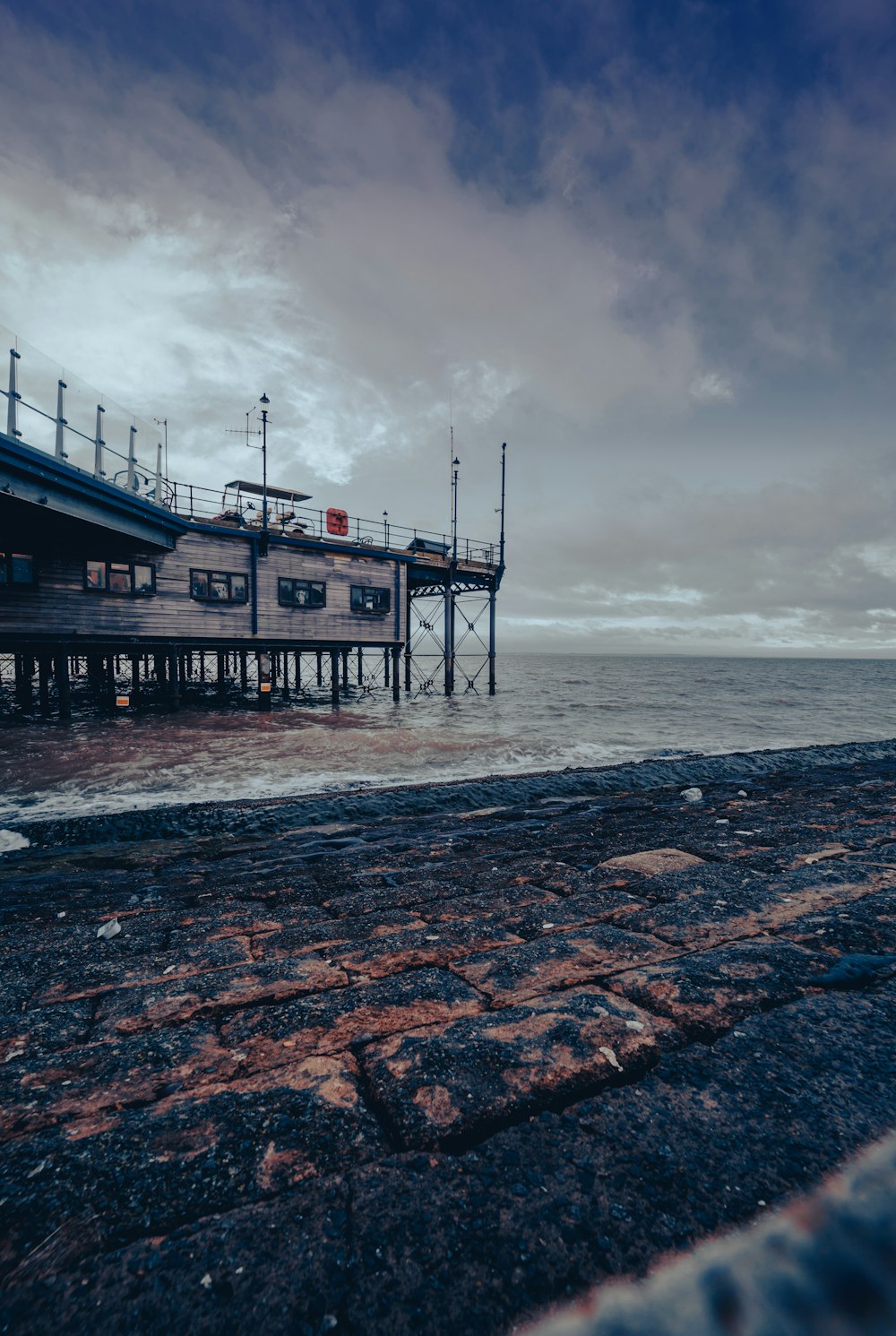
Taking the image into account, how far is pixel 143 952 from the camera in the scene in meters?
3.94

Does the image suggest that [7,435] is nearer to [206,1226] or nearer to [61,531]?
[61,531]

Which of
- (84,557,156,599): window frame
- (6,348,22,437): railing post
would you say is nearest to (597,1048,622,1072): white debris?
(6,348,22,437): railing post

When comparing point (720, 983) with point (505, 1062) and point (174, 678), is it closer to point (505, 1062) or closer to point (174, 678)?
point (505, 1062)

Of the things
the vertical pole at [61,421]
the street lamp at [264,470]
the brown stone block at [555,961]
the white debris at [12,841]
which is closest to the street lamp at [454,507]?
the street lamp at [264,470]

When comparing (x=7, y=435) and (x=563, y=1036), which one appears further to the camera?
(x=7, y=435)

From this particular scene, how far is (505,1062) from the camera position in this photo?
2506 mm

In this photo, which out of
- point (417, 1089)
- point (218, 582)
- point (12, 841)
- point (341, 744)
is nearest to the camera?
point (417, 1089)

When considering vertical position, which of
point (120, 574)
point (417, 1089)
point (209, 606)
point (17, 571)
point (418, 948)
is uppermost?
point (120, 574)

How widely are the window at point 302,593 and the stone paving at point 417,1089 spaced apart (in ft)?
69.1

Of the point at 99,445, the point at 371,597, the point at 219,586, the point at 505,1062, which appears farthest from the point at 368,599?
the point at 505,1062

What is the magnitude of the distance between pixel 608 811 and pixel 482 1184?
7.69m

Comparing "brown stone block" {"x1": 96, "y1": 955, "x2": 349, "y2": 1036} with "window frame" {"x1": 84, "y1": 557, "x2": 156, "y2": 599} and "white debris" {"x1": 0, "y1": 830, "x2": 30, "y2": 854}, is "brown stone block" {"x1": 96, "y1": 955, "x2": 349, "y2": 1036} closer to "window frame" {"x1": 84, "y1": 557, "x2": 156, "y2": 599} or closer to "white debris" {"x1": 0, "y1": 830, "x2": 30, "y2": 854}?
"white debris" {"x1": 0, "y1": 830, "x2": 30, "y2": 854}

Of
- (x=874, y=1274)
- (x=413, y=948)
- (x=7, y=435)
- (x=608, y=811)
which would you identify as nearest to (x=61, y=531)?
(x=7, y=435)

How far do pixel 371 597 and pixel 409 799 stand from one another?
18380mm
